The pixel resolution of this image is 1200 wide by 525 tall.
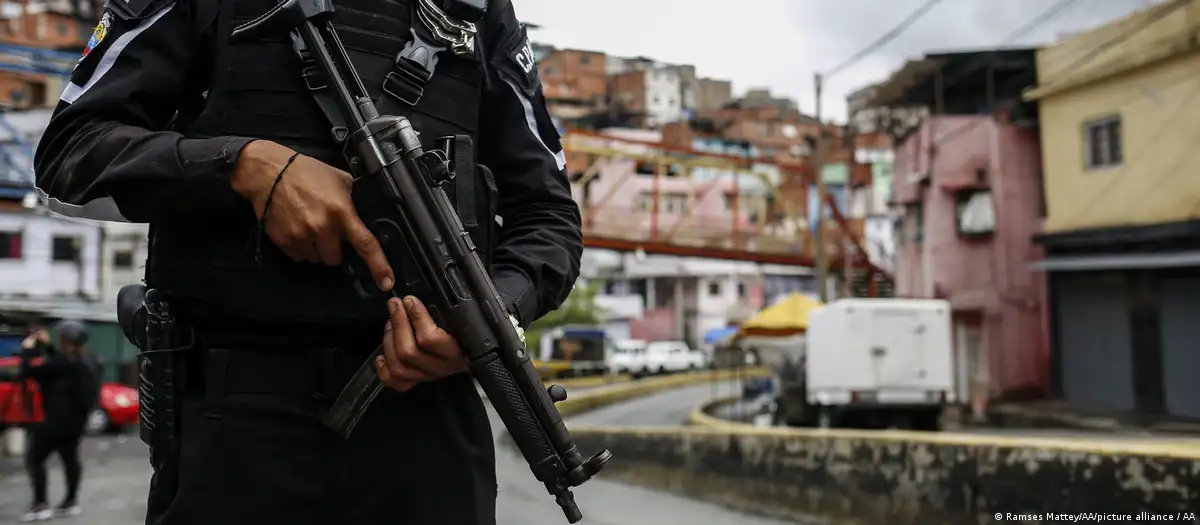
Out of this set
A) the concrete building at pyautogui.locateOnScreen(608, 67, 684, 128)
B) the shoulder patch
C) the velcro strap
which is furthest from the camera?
the concrete building at pyautogui.locateOnScreen(608, 67, 684, 128)

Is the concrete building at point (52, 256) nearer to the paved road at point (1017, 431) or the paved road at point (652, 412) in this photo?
the paved road at point (652, 412)

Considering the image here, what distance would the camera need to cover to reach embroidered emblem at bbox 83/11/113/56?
1340 millimetres

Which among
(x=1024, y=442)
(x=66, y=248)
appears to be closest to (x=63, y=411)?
(x=1024, y=442)

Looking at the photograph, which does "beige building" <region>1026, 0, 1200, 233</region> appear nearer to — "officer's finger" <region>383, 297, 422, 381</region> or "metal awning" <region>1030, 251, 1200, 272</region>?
"metal awning" <region>1030, 251, 1200, 272</region>

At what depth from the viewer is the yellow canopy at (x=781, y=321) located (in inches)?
723

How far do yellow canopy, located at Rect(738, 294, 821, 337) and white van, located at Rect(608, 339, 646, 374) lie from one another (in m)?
19.4

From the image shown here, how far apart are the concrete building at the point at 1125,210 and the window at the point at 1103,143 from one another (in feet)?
0.07

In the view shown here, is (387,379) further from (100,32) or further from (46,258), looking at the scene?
(46,258)

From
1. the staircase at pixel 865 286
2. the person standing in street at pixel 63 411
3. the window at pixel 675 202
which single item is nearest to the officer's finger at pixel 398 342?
the person standing in street at pixel 63 411

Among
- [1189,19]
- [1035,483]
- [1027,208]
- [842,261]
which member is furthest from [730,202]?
[1035,483]

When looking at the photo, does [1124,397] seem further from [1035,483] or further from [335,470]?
[335,470]

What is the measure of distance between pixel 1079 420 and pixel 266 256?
16427 mm

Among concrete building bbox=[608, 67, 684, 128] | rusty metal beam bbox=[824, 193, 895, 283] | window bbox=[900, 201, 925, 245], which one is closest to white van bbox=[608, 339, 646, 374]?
rusty metal beam bbox=[824, 193, 895, 283]

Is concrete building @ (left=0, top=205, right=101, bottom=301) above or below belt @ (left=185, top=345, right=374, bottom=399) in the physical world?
above
